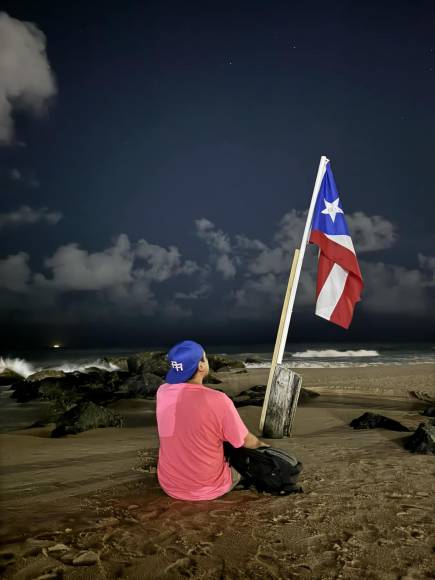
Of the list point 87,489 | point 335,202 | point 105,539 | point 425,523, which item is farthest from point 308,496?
point 335,202

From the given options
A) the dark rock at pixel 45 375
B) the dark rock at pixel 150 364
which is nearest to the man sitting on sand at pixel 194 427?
the dark rock at pixel 150 364

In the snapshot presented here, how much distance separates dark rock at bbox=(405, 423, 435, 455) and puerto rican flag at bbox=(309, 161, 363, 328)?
1.99m

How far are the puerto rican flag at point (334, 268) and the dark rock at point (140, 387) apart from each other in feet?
28.9

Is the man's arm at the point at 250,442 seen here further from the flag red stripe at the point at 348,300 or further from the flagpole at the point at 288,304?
the flag red stripe at the point at 348,300

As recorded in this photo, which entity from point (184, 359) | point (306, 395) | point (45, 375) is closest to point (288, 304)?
point (184, 359)

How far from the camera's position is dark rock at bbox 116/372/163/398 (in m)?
14.3

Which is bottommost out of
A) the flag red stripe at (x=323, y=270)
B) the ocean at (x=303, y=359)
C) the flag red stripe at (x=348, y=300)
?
the ocean at (x=303, y=359)

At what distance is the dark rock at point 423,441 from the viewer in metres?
5.82

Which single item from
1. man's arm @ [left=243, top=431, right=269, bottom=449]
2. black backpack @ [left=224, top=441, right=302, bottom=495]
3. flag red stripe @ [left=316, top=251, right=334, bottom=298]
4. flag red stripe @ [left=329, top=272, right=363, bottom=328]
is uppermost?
flag red stripe @ [left=316, top=251, right=334, bottom=298]

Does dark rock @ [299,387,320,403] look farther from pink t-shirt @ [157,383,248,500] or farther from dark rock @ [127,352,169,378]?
pink t-shirt @ [157,383,248,500]

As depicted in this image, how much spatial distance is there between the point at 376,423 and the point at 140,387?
8654 mm

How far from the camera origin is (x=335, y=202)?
24.0ft

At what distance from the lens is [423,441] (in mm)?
5902

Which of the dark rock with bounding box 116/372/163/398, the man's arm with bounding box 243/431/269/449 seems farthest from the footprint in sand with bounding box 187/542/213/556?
the dark rock with bounding box 116/372/163/398
